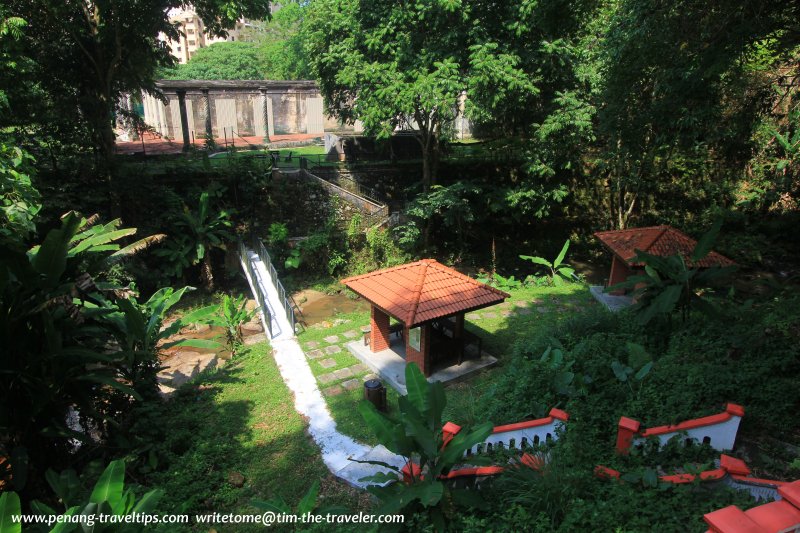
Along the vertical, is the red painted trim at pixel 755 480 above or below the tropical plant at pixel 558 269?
above

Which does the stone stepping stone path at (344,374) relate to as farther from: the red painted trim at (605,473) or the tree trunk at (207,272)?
the tree trunk at (207,272)

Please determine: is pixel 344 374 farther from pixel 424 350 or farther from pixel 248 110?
pixel 248 110

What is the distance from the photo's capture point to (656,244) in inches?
463

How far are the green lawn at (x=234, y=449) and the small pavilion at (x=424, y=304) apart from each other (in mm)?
2500

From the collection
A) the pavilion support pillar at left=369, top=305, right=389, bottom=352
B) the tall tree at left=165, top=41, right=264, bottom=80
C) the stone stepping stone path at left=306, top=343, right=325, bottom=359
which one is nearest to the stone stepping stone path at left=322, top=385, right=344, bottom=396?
the pavilion support pillar at left=369, top=305, right=389, bottom=352

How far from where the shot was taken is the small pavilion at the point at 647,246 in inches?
435

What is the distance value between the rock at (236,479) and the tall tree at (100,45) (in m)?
11.8

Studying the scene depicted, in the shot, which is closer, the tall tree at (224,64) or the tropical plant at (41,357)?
the tropical plant at (41,357)

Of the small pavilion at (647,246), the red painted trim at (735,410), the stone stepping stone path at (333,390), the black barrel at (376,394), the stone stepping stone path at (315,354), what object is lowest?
the stone stepping stone path at (315,354)

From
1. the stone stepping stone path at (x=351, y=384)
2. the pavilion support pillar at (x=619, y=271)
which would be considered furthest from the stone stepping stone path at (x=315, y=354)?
the pavilion support pillar at (x=619, y=271)

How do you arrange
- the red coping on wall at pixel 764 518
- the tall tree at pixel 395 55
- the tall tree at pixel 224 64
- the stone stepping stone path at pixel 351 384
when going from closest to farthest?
1. the red coping on wall at pixel 764 518
2. the stone stepping stone path at pixel 351 384
3. the tall tree at pixel 395 55
4. the tall tree at pixel 224 64

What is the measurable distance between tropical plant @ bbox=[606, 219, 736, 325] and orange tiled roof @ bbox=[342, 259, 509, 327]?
8.49 ft

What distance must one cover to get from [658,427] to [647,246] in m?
7.33

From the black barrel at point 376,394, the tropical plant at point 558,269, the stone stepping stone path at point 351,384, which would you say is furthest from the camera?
the tropical plant at point 558,269
